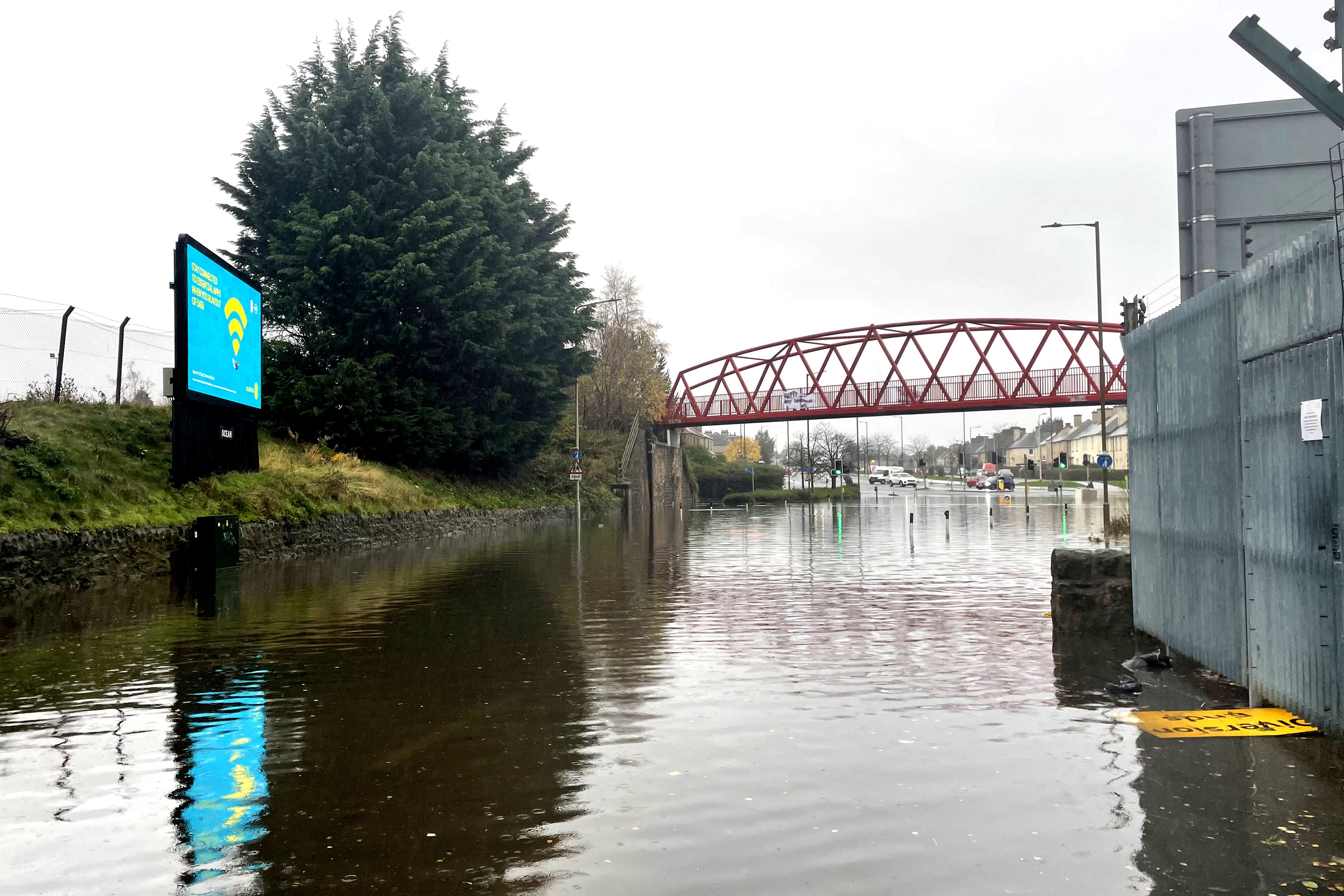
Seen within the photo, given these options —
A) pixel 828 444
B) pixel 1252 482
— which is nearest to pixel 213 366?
pixel 1252 482

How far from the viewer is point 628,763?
21.4ft

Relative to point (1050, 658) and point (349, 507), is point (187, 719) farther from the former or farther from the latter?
point (349, 507)

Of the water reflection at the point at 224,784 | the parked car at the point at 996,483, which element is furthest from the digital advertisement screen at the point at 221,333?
the parked car at the point at 996,483

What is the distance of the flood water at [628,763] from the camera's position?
4.74 m

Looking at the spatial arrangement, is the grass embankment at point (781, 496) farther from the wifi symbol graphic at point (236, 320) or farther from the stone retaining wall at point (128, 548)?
the wifi symbol graphic at point (236, 320)

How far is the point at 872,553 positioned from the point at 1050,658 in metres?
14.8

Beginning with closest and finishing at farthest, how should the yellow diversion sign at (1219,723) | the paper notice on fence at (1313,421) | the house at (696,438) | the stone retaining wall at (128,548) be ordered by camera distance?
the paper notice on fence at (1313,421)
the yellow diversion sign at (1219,723)
the stone retaining wall at (128,548)
the house at (696,438)

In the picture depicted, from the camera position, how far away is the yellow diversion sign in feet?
23.3

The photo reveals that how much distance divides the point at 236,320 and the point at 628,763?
20.4m

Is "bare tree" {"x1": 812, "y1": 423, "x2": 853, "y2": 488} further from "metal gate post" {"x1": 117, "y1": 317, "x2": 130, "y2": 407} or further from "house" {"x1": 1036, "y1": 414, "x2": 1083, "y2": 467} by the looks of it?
"metal gate post" {"x1": 117, "y1": 317, "x2": 130, "y2": 407}

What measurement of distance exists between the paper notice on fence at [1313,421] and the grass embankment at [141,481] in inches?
689

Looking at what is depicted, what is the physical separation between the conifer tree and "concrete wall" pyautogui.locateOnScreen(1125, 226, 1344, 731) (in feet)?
95.1

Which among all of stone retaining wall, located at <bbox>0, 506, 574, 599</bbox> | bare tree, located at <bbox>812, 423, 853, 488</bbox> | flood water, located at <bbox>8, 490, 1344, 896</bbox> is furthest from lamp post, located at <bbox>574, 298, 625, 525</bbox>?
bare tree, located at <bbox>812, 423, 853, 488</bbox>

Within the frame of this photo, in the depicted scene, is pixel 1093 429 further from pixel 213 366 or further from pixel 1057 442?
pixel 213 366
